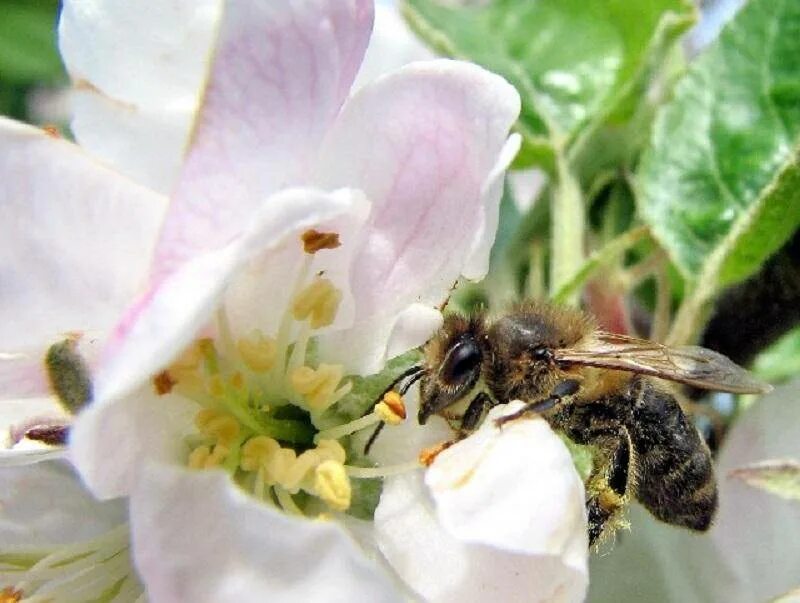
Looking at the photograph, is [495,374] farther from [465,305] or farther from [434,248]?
[465,305]

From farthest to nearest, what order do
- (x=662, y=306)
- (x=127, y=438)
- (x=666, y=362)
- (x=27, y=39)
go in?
(x=27, y=39)
(x=662, y=306)
(x=666, y=362)
(x=127, y=438)

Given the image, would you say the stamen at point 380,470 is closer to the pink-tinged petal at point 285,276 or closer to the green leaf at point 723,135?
the pink-tinged petal at point 285,276

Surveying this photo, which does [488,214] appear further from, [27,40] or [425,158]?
[27,40]

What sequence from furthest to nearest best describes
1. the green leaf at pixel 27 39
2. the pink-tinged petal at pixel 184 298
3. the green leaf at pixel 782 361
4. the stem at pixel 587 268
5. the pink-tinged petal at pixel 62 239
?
the green leaf at pixel 27 39
the green leaf at pixel 782 361
the stem at pixel 587 268
the pink-tinged petal at pixel 62 239
the pink-tinged petal at pixel 184 298

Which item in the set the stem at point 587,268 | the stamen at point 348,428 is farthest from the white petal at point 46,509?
the stem at point 587,268

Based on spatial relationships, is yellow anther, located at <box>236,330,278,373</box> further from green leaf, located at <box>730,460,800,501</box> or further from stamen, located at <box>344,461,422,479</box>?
green leaf, located at <box>730,460,800,501</box>

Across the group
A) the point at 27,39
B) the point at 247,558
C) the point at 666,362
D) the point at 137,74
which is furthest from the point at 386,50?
the point at 27,39

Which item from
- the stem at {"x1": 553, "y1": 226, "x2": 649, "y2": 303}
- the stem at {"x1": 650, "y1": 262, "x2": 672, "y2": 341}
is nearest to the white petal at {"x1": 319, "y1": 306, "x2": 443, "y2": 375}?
the stem at {"x1": 553, "y1": 226, "x2": 649, "y2": 303}
